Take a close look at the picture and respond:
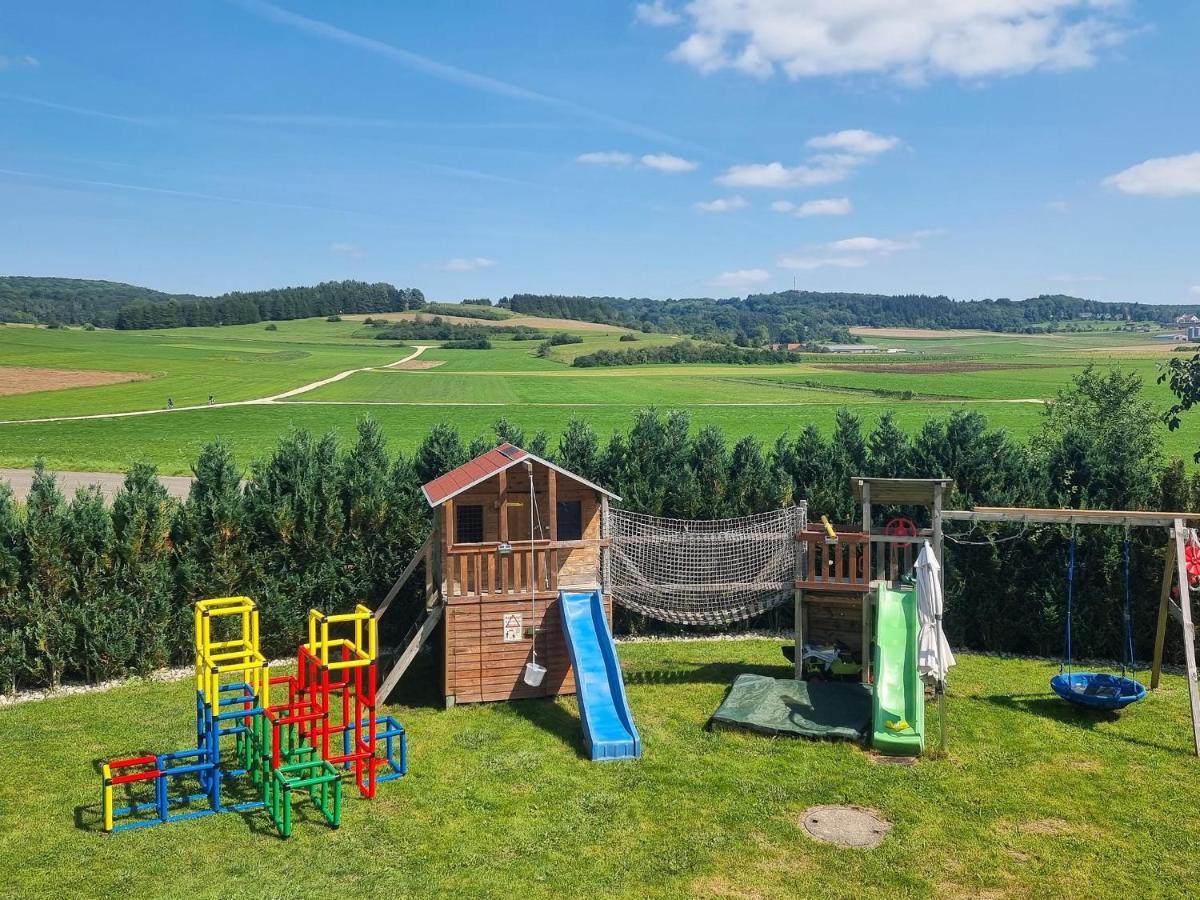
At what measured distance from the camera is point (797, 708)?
1125cm

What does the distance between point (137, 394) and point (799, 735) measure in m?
55.9

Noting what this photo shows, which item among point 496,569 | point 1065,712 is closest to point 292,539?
point 496,569

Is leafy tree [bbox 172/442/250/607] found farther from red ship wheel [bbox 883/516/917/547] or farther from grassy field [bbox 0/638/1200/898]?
red ship wheel [bbox 883/516/917/547]

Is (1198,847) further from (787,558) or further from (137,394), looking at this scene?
(137,394)

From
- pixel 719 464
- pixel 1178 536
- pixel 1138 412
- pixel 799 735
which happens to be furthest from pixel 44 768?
pixel 1138 412

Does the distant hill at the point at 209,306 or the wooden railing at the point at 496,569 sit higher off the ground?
the distant hill at the point at 209,306

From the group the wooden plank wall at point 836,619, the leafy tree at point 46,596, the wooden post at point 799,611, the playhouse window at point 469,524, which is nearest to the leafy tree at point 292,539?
the leafy tree at point 46,596

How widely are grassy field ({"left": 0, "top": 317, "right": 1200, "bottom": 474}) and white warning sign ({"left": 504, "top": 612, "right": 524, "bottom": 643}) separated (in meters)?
25.0

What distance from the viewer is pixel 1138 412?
76.2 feet

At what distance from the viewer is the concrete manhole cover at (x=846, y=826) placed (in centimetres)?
832

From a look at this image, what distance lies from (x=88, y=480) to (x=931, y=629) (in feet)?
94.8

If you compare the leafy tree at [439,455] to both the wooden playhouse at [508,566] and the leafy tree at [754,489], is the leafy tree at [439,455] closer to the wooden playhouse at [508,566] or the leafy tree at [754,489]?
the wooden playhouse at [508,566]

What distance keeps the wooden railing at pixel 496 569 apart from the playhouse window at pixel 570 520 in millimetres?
604

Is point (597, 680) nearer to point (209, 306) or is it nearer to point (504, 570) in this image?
point (504, 570)
